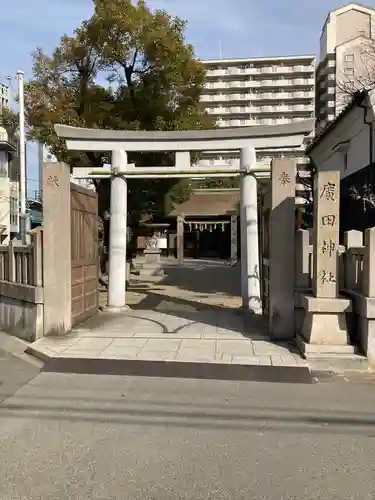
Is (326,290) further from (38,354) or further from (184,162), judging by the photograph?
(184,162)

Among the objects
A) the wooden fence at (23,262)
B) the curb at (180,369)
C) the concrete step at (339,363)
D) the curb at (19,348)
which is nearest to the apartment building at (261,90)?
the wooden fence at (23,262)

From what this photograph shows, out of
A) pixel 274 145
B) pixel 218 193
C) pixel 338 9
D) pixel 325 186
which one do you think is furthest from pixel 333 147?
pixel 338 9

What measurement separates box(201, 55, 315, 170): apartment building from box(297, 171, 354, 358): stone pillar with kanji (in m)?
73.7

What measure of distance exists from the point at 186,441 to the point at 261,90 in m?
82.3

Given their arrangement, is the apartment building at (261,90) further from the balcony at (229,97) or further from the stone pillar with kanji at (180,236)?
the stone pillar with kanji at (180,236)

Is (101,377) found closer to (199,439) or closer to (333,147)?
(199,439)

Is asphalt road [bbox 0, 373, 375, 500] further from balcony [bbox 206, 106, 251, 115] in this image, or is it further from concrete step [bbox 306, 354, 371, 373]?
balcony [bbox 206, 106, 251, 115]

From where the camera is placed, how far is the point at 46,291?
8.45m

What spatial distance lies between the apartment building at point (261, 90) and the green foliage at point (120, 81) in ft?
212

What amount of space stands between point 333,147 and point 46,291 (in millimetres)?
10485

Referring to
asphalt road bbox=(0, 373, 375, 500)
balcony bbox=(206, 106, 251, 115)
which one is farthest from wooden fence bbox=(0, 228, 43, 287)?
balcony bbox=(206, 106, 251, 115)

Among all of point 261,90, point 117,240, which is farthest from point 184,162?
point 261,90

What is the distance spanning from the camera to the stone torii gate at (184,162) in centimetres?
1125

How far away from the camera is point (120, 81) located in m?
15.8
